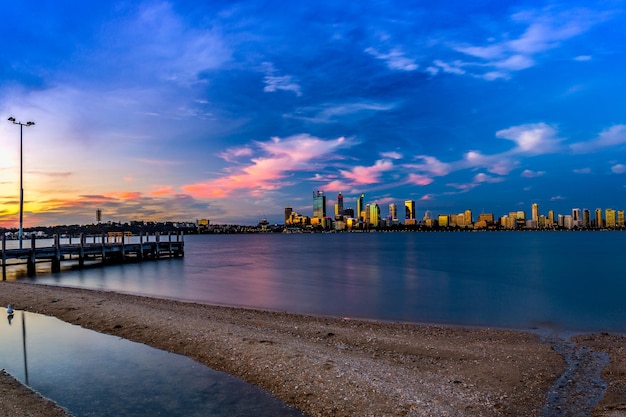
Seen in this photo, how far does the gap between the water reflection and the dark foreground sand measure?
561mm

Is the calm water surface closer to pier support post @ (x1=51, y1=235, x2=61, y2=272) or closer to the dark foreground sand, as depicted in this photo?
pier support post @ (x1=51, y1=235, x2=61, y2=272)

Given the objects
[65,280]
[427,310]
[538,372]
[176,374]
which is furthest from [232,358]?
[65,280]

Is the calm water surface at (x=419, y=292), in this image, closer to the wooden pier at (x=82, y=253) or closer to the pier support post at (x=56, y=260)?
the pier support post at (x=56, y=260)

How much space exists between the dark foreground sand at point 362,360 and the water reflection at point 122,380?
561 millimetres

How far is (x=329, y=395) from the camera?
376 inches

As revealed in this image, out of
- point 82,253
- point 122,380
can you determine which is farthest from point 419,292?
point 82,253

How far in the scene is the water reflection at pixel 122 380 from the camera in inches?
367

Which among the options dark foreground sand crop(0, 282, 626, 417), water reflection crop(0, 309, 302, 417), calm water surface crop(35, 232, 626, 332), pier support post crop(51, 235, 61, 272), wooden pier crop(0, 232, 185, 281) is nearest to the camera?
dark foreground sand crop(0, 282, 626, 417)

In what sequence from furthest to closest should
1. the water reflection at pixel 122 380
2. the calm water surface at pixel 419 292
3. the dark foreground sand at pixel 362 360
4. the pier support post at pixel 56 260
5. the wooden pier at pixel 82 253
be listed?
the pier support post at pixel 56 260, the wooden pier at pixel 82 253, the calm water surface at pixel 419 292, the water reflection at pixel 122 380, the dark foreground sand at pixel 362 360

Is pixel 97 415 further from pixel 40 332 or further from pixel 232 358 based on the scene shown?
pixel 40 332

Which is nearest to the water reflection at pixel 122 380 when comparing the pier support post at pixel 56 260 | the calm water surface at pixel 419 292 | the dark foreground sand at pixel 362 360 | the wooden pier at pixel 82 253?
the dark foreground sand at pixel 362 360

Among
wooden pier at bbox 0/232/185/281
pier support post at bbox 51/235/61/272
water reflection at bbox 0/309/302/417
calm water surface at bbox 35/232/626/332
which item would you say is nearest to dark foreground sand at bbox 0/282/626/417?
water reflection at bbox 0/309/302/417

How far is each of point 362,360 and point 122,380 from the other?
6515 millimetres

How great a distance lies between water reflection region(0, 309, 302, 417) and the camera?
9.31m
